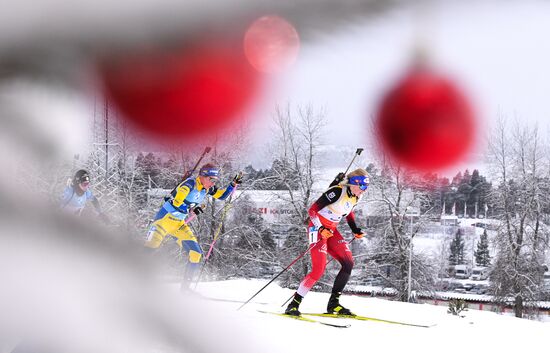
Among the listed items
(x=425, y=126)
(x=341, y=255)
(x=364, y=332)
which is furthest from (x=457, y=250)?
(x=425, y=126)

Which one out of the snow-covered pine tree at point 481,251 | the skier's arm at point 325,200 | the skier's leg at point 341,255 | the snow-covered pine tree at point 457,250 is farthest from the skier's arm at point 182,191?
the snow-covered pine tree at point 457,250

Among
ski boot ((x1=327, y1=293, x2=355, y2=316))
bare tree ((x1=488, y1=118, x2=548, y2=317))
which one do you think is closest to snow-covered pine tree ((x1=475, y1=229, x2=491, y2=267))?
bare tree ((x1=488, y1=118, x2=548, y2=317))

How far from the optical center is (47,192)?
401mm

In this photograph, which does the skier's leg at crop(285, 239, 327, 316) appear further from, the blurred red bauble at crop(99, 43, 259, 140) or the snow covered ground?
the blurred red bauble at crop(99, 43, 259, 140)

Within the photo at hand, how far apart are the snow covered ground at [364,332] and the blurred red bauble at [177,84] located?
0.18m

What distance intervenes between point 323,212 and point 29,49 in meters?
2.12

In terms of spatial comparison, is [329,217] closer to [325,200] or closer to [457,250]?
[325,200]

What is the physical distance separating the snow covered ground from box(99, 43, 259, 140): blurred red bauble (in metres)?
0.18

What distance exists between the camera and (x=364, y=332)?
1.25m

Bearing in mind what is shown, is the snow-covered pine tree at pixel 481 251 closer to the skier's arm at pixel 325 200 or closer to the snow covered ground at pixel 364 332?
the snow covered ground at pixel 364 332

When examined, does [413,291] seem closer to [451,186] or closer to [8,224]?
[451,186]

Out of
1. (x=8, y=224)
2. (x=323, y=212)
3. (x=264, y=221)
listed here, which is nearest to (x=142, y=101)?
(x=8, y=224)

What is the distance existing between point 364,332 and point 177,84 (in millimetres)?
935

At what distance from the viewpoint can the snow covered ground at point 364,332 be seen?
49 centimetres
